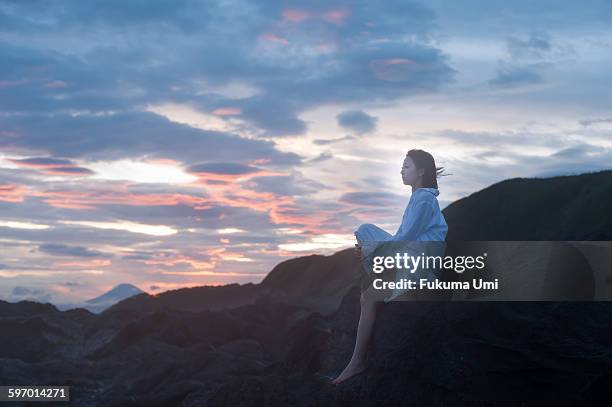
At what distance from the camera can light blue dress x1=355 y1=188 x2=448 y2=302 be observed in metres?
8.06

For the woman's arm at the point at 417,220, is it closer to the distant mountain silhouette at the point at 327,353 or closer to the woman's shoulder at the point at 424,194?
the woman's shoulder at the point at 424,194

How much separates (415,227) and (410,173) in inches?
26.4

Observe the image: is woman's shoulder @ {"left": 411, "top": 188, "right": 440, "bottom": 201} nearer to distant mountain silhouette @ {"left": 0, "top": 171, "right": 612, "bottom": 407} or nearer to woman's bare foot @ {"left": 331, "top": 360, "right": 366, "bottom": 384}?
distant mountain silhouette @ {"left": 0, "top": 171, "right": 612, "bottom": 407}

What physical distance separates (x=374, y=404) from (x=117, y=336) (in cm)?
1641

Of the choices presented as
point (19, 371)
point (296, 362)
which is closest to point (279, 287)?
point (19, 371)

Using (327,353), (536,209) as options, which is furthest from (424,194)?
(536,209)

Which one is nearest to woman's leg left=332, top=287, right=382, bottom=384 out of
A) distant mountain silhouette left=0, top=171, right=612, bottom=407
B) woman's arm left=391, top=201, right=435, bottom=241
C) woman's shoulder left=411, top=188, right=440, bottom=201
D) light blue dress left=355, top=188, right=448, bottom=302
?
distant mountain silhouette left=0, top=171, right=612, bottom=407

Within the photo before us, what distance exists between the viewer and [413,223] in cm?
805

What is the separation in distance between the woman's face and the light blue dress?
138 mm

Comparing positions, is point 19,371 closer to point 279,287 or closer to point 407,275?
point 407,275

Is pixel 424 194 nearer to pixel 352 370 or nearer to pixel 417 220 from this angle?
pixel 417 220

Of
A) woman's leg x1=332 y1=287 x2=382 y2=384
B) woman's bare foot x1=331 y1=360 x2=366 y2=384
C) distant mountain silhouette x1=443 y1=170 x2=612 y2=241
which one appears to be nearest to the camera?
woman's leg x1=332 y1=287 x2=382 y2=384

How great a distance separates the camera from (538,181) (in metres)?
42.8

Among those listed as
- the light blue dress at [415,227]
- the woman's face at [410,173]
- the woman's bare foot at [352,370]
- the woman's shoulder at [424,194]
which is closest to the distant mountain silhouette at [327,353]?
the woman's bare foot at [352,370]
